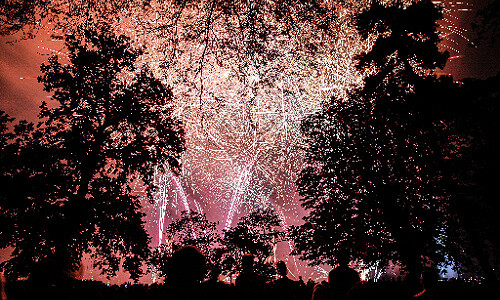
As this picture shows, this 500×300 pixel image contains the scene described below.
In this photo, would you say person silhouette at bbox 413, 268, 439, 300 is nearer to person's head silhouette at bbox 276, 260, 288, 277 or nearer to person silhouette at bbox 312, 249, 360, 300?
person silhouette at bbox 312, 249, 360, 300

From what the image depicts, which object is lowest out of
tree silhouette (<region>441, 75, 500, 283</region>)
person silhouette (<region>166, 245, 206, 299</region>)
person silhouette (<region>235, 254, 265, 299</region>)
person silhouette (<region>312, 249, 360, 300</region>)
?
person silhouette (<region>235, 254, 265, 299</region>)

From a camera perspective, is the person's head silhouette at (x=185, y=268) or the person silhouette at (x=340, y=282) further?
the person silhouette at (x=340, y=282)

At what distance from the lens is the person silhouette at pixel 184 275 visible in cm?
222

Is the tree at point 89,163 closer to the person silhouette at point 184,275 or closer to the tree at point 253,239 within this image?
the person silhouette at point 184,275

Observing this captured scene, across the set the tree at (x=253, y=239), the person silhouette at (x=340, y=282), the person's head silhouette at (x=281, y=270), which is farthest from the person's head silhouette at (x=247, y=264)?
the tree at (x=253, y=239)

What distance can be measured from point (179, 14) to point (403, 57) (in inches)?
527

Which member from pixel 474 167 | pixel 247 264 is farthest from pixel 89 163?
pixel 474 167

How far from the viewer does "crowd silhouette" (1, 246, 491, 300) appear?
87.7 inches

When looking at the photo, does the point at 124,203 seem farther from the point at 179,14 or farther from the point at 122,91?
the point at 179,14

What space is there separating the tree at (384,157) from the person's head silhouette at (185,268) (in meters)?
11.7

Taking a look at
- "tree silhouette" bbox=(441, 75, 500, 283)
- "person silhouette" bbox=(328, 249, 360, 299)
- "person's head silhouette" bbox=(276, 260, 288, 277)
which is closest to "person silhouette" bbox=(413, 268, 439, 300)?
"person silhouette" bbox=(328, 249, 360, 299)

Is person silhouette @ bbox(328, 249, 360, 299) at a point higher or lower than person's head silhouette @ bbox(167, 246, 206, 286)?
lower

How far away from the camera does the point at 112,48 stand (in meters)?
13.7

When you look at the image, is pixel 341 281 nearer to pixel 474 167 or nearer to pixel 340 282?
pixel 340 282
